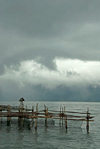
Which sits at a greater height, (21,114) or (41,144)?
(21,114)

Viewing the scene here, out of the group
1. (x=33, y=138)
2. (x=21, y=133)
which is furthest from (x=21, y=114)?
(x=33, y=138)

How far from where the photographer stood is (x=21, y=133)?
39.8 m

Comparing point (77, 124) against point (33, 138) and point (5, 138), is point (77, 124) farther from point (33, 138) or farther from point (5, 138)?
point (5, 138)

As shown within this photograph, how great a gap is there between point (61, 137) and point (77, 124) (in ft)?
50.2

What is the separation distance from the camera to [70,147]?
31.3 m

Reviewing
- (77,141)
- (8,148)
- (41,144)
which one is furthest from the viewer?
(77,141)

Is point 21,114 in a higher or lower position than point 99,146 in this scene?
higher

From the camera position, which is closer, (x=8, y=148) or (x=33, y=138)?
(x=8, y=148)

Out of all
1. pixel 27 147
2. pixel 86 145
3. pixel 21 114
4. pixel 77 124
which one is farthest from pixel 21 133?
pixel 77 124

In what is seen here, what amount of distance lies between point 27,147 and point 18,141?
11.8 ft

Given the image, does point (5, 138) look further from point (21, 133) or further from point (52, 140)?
point (52, 140)

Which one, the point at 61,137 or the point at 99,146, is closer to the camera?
the point at 99,146

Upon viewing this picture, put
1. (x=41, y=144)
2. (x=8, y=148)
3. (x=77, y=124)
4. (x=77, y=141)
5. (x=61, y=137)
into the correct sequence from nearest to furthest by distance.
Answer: (x=8, y=148), (x=41, y=144), (x=77, y=141), (x=61, y=137), (x=77, y=124)

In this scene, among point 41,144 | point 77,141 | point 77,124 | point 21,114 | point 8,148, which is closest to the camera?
point 8,148
